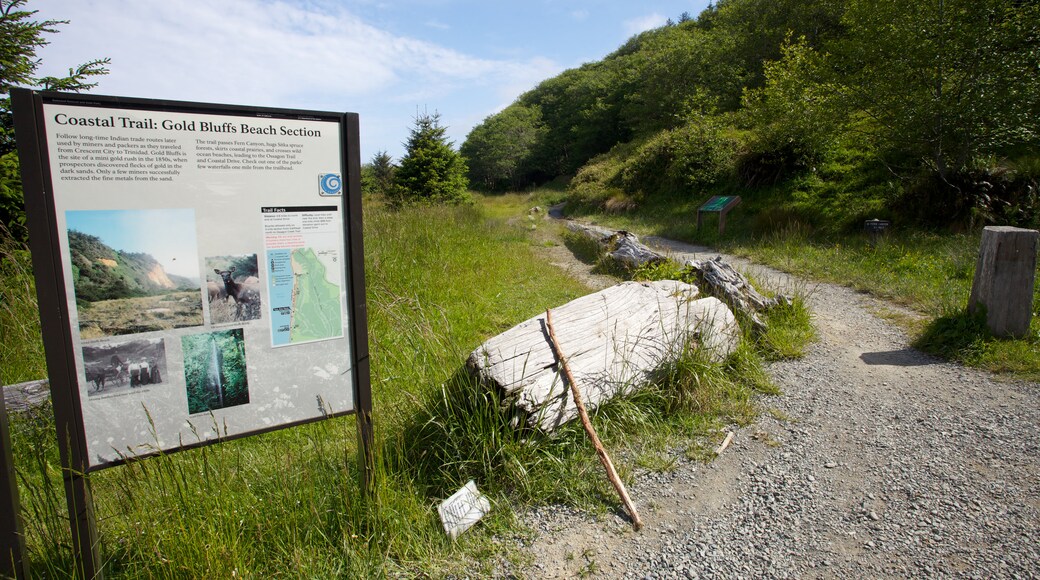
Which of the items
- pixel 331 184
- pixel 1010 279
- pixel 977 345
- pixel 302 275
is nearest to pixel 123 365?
pixel 302 275

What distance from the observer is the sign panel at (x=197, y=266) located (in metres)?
2.01

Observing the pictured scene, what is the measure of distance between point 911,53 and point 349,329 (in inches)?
460

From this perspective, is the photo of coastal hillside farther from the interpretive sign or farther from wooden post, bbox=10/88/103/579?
the interpretive sign

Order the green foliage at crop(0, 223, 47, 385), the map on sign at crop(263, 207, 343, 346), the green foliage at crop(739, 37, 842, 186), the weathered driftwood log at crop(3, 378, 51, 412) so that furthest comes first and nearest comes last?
the green foliage at crop(739, 37, 842, 186)
the green foliage at crop(0, 223, 47, 385)
the weathered driftwood log at crop(3, 378, 51, 412)
the map on sign at crop(263, 207, 343, 346)

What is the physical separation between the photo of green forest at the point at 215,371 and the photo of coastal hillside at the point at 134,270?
0.10 m

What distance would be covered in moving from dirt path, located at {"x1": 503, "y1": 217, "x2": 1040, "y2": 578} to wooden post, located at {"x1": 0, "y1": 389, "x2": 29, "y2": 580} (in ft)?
6.58

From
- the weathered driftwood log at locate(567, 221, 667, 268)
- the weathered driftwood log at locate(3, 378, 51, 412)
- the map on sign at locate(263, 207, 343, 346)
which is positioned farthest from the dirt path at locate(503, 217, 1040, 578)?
the weathered driftwood log at locate(567, 221, 667, 268)

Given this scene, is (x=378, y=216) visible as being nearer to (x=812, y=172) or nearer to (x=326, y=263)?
(x=326, y=263)

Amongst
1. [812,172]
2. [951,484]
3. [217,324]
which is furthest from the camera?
[812,172]

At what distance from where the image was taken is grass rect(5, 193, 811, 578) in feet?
7.39

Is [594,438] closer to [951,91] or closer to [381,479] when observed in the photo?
[381,479]

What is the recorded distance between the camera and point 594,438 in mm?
3135

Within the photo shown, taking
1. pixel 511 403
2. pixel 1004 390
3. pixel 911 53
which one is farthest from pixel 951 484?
pixel 911 53

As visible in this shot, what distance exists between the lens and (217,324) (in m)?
2.30
